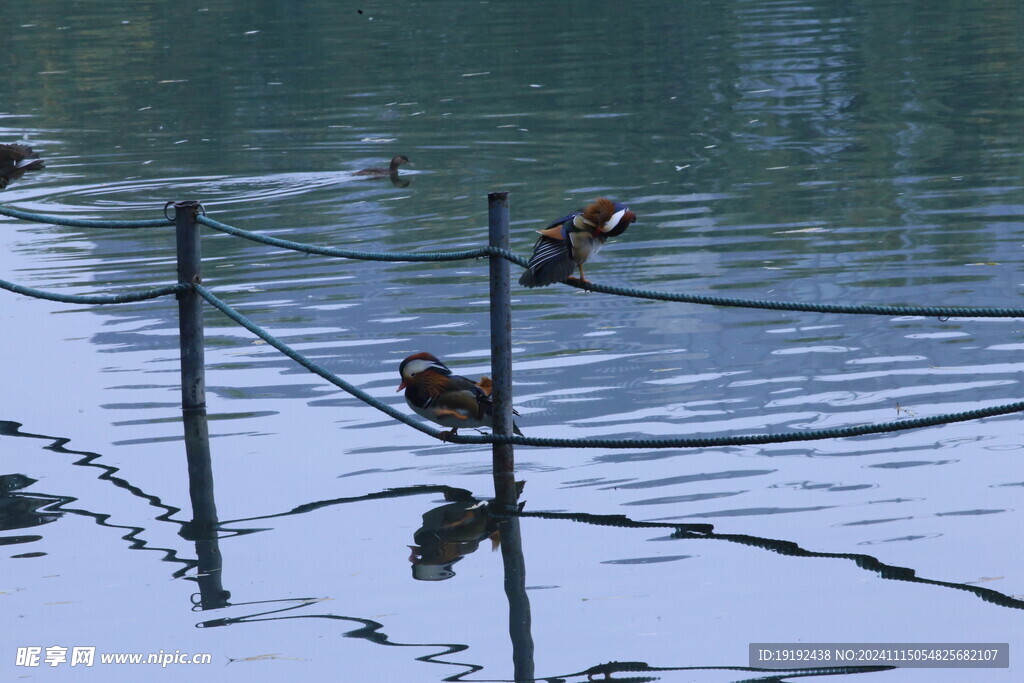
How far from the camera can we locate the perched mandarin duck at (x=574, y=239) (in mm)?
6117

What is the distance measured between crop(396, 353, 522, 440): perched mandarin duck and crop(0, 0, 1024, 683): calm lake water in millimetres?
321

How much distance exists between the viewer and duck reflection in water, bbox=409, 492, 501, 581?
18.7ft

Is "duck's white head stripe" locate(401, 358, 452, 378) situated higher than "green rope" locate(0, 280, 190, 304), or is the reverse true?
"green rope" locate(0, 280, 190, 304)

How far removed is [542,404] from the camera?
7.79 m

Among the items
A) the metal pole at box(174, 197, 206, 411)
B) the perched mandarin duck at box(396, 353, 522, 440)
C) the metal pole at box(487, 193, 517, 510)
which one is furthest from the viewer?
the metal pole at box(174, 197, 206, 411)

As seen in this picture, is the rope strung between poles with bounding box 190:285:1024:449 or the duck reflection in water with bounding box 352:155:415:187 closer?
the rope strung between poles with bounding box 190:285:1024:449

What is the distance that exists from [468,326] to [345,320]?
92cm

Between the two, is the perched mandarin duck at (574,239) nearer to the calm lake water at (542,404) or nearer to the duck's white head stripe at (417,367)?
the duck's white head stripe at (417,367)

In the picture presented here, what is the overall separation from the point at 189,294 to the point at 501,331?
78.0 inches

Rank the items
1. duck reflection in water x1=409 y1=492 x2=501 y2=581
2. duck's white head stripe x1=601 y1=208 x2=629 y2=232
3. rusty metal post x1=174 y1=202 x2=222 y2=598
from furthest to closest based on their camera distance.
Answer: rusty metal post x1=174 y1=202 x2=222 y2=598
duck's white head stripe x1=601 y1=208 x2=629 y2=232
duck reflection in water x1=409 y1=492 x2=501 y2=581

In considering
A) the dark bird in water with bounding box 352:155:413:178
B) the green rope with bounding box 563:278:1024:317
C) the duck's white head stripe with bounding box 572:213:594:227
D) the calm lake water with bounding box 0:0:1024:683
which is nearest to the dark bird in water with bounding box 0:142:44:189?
the calm lake water with bounding box 0:0:1024:683

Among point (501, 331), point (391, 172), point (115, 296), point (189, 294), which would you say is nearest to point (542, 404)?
point (501, 331)

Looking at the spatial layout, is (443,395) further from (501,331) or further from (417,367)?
(501,331)

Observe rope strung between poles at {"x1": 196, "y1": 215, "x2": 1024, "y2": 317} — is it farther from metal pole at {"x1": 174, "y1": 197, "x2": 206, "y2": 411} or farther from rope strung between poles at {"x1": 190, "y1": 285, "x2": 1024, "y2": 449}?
metal pole at {"x1": 174, "y1": 197, "x2": 206, "y2": 411}
